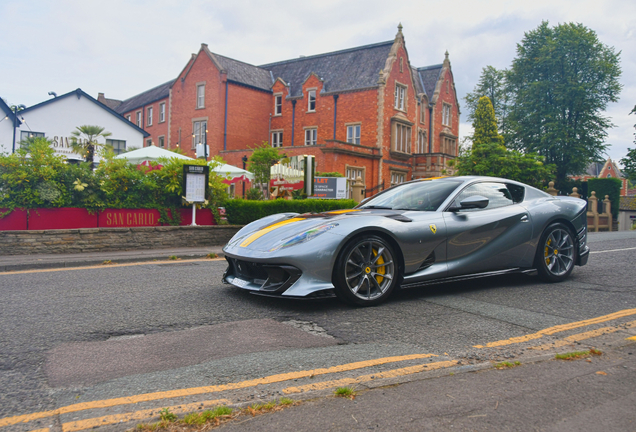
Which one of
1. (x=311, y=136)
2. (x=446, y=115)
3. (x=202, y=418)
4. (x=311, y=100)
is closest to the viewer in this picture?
(x=202, y=418)

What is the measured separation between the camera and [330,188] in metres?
19.8

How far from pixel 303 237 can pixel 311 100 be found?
3754cm

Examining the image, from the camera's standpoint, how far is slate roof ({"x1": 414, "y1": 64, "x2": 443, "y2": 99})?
45.9m

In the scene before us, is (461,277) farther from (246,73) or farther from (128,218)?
(246,73)

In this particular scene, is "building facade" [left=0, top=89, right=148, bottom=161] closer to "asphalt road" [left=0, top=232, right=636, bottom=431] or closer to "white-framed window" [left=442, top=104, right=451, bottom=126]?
"asphalt road" [left=0, top=232, right=636, bottom=431]

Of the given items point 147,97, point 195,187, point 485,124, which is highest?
point 147,97

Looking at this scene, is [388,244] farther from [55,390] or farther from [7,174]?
[7,174]

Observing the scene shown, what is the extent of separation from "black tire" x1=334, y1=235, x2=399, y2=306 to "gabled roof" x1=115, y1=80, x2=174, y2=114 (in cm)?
4381

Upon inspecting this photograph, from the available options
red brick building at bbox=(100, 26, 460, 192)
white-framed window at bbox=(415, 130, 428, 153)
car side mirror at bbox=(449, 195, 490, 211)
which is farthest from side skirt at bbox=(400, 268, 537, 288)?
white-framed window at bbox=(415, 130, 428, 153)

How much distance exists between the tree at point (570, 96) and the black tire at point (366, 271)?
1586 inches

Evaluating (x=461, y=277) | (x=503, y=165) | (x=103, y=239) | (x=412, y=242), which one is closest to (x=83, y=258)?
(x=103, y=239)

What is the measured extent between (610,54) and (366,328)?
46.4 meters

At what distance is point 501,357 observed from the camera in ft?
11.5

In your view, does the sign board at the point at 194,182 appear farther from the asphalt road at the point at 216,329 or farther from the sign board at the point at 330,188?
the sign board at the point at 330,188
